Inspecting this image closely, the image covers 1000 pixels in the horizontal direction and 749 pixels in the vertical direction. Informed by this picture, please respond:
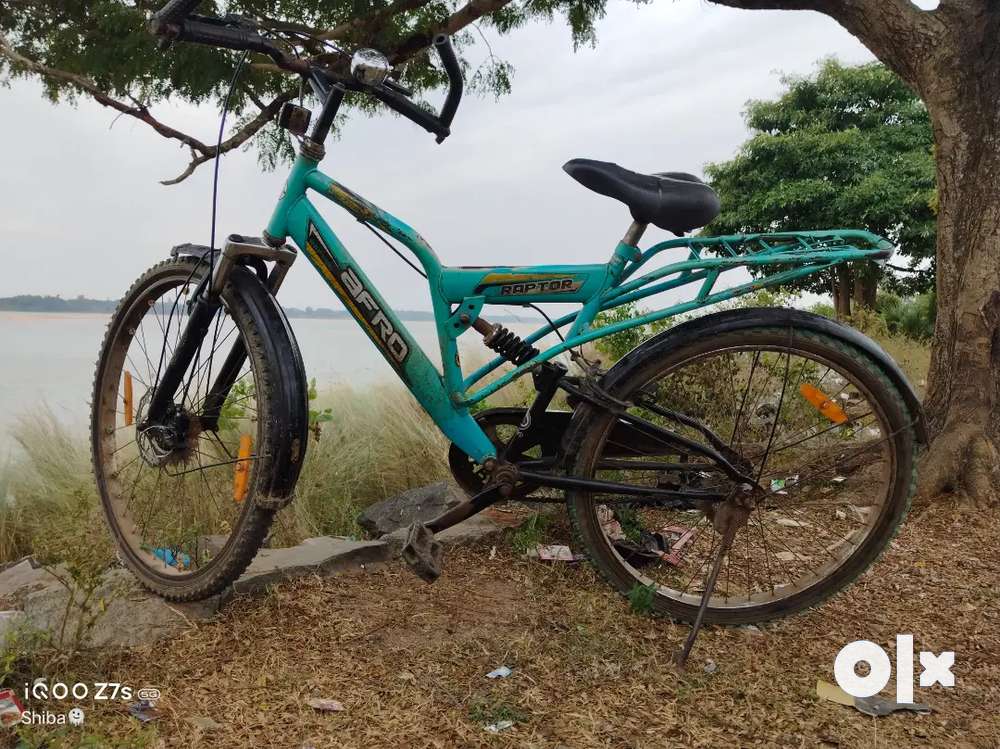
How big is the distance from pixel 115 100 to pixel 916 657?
4788 millimetres

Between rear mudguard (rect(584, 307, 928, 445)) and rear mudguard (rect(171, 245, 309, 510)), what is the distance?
2.62 feet

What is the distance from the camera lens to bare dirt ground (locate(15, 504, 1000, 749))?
164 centimetres

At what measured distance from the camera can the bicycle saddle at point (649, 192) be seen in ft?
6.19

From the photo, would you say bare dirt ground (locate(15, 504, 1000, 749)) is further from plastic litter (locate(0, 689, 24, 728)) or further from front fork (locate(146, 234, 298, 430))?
front fork (locate(146, 234, 298, 430))

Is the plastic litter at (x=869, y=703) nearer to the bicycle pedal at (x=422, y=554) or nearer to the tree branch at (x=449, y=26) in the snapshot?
the bicycle pedal at (x=422, y=554)

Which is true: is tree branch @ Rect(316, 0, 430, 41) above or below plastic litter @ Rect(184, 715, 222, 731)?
above

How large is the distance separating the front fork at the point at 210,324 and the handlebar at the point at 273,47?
0.47m

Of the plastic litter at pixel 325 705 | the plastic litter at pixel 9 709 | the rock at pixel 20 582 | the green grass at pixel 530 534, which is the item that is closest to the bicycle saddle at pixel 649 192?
the green grass at pixel 530 534

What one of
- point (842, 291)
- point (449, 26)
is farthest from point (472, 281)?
point (842, 291)

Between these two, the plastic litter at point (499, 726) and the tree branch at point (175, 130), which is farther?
the tree branch at point (175, 130)

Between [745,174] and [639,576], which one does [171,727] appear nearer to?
[639,576]

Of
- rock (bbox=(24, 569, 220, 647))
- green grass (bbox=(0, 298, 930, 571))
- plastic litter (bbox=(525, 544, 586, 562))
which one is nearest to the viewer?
rock (bbox=(24, 569, 220, 647))

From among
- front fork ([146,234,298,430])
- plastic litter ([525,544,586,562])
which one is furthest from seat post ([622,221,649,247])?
plastic litter ([525,544,586,562])

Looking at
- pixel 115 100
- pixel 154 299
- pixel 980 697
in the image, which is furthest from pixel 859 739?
pixel 115 100
